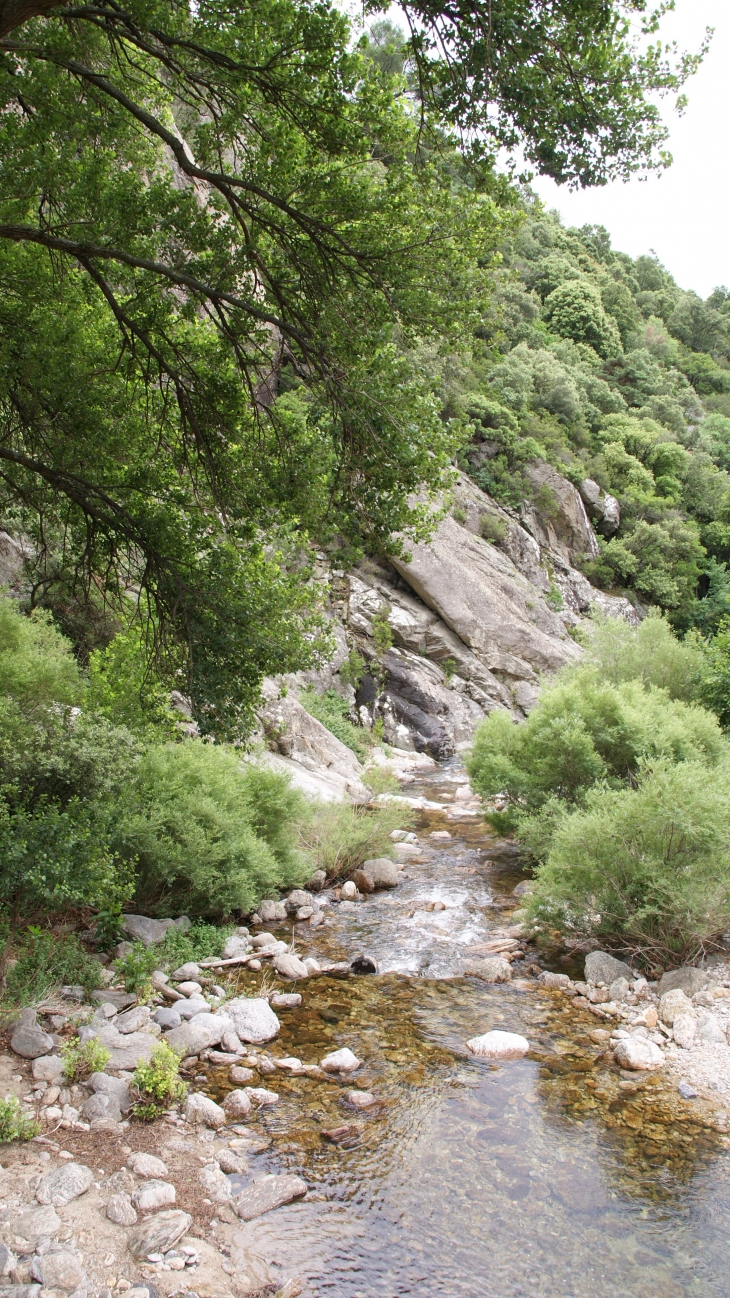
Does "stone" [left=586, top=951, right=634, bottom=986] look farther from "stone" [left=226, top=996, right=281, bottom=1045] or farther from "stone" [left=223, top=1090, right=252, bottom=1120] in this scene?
"stone" [left=223, top=1090, right=252, bottom=1120]

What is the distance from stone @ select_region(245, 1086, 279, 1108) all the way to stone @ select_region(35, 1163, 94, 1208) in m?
1.54

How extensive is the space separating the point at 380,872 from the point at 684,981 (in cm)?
542

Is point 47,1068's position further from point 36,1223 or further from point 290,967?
point 290,967

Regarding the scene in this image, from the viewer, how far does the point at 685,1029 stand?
23.2 ft

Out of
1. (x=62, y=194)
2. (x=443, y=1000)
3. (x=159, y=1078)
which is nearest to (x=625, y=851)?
(x=443, y=1000)

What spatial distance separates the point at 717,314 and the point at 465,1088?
78.9 m

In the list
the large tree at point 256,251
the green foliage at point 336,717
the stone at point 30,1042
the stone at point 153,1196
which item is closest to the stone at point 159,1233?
the stone at point 153,1196

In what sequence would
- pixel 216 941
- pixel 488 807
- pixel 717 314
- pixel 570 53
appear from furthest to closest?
pixel 717 314
pixel 488 807
pixel 216 941
pixel 570 53

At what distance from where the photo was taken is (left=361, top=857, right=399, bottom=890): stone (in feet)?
40.1

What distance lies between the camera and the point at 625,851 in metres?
8.46

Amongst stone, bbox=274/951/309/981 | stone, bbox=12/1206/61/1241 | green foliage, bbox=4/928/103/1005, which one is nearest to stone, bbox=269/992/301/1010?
stone, bbox=274/951/309/981

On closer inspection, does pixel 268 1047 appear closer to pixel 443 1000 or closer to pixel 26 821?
pixel 443 1000

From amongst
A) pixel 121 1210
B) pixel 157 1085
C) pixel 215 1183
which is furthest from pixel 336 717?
pixel 121 1210

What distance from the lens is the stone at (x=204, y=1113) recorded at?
5422mm
